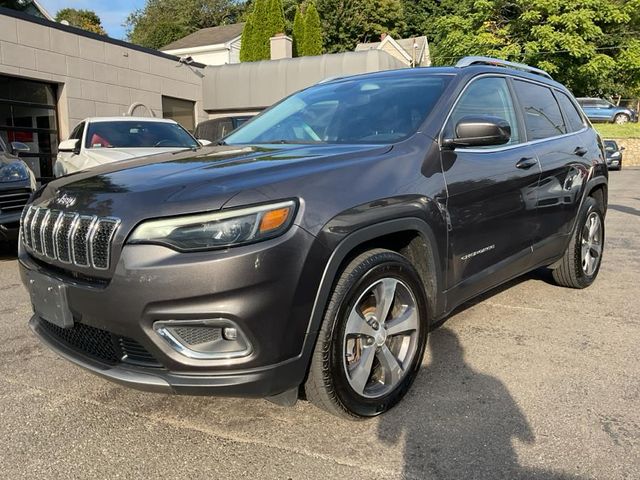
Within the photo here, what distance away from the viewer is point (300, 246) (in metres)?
2.20

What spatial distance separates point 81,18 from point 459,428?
67.6 metres

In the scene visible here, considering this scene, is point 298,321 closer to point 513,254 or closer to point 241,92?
point 513,254

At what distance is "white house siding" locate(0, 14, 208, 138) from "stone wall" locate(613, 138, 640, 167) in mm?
23145

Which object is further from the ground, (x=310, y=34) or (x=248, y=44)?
(x=310, y=34)

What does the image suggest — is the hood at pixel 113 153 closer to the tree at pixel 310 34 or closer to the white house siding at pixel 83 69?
the white house siding at pixel 83 69

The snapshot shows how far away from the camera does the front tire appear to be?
2.39 metres

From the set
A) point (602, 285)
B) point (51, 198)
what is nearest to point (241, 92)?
point (602, 285)

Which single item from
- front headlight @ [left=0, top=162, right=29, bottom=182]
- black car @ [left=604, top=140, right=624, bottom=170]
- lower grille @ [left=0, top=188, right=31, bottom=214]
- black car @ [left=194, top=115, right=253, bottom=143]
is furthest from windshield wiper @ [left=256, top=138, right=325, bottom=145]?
black car @ [left=604, top=140, right=624, bottom=170]

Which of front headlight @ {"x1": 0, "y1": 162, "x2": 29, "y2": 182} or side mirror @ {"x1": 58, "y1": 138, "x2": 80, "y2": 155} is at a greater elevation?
side mirror @ {"x1": 58, "y1": 138, "x2": 80, "y2": 155}

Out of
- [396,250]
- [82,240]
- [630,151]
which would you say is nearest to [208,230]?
[82,240]

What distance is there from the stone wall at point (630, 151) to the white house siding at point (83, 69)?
75.9 feet

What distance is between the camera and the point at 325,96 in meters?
3.83

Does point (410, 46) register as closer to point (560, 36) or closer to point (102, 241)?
point (560, 36)

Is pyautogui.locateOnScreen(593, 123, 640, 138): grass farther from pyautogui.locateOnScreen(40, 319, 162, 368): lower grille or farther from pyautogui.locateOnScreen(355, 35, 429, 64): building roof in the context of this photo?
pyautogui.locateOnScreen(40, 319, 162, 368): lower grille
